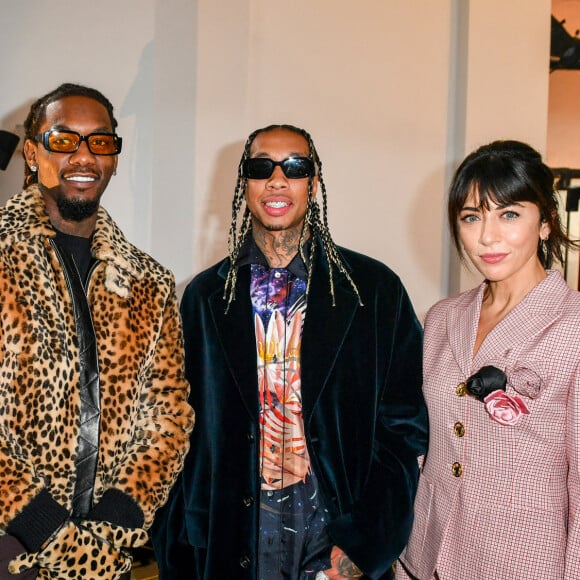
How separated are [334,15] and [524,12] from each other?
3.71ft

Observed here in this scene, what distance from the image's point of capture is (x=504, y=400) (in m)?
1.84

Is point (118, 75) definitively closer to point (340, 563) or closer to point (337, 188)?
point (337, 188)

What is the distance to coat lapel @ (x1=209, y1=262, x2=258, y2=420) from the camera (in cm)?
216

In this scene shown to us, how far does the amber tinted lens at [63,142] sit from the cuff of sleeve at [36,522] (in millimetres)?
930

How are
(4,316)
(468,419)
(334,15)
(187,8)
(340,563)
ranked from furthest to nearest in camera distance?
(334,15), (187,8), (340,563), (468,419), (4,316)

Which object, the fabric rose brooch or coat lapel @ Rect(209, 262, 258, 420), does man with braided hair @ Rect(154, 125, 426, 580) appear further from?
the fabric rose brooch

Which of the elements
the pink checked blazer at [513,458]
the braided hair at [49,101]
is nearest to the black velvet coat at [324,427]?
the pink checked blazer at [513,458]

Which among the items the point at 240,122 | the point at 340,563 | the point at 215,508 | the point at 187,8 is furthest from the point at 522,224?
the point at 187,8

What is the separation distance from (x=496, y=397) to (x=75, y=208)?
4.18ft

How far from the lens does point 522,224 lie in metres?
1.95

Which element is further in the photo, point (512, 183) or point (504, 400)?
point (512, 183)

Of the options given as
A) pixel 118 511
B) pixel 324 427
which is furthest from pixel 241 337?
pixel 118 511

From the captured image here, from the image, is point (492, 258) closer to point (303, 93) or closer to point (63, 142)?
point (63, 142)

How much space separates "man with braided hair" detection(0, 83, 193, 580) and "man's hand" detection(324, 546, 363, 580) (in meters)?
0.53
